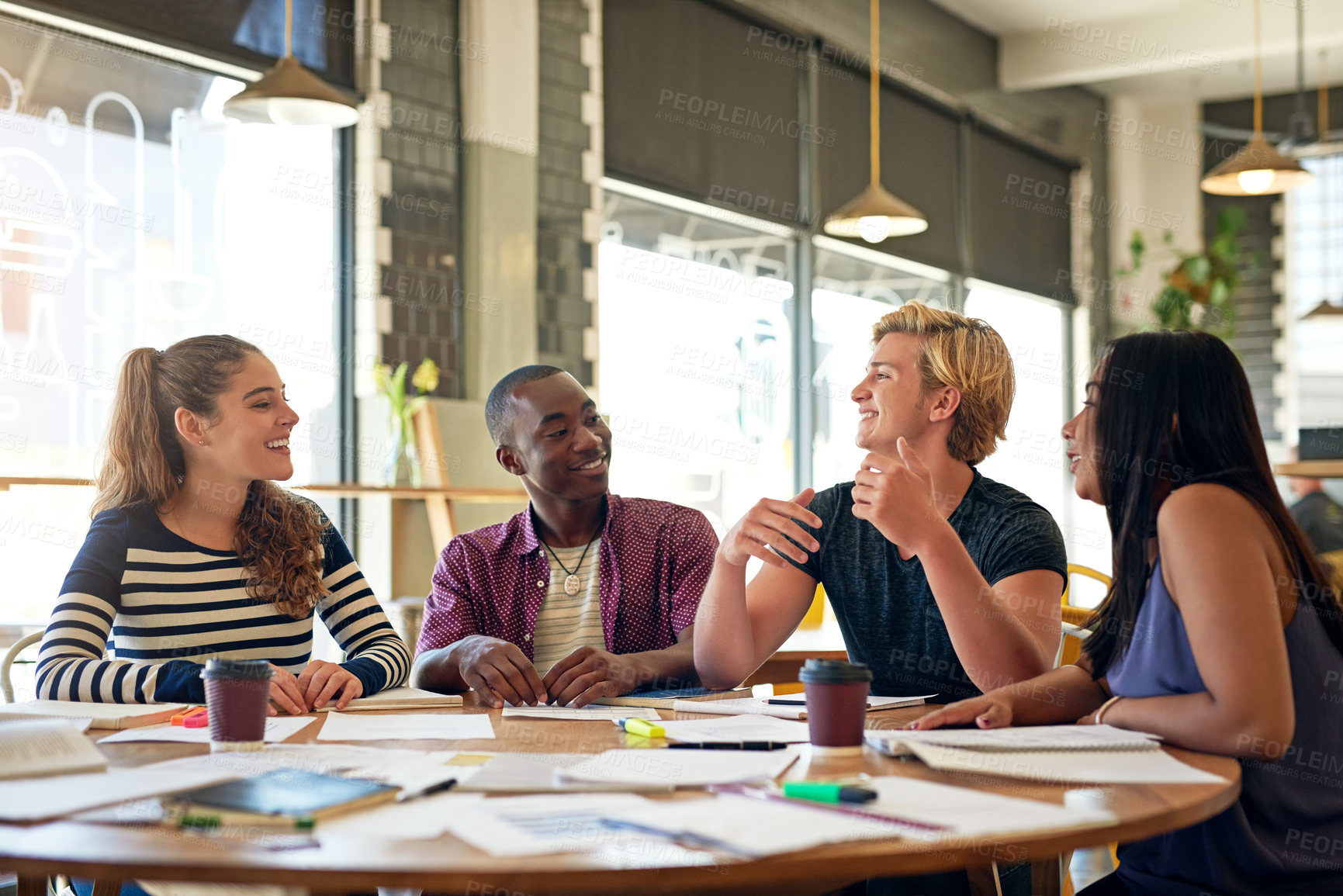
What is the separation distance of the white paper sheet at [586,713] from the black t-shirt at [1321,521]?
17.5 feet

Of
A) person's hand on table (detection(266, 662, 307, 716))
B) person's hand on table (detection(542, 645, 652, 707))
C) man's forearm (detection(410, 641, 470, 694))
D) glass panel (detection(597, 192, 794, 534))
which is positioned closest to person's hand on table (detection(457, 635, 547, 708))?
person's hand on table (detection(542, 645, 652, 707))

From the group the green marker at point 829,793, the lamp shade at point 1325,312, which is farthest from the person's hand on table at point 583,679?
the lamp shade at point 1325,312

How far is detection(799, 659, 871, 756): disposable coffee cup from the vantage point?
1317 mm

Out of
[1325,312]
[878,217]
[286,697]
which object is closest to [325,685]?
[286,697]

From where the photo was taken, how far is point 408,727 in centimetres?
154

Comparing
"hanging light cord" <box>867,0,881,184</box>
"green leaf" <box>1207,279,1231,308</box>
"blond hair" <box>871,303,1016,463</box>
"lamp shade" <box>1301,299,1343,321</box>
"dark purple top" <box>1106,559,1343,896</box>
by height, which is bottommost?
"dark purple top" <box>1106,559,1343,896</box>

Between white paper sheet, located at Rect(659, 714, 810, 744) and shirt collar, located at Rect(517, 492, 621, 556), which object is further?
shirt collar, located at Rect(517, 492, 621, 556)

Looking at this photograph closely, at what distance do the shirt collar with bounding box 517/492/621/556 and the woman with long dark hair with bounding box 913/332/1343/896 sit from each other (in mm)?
961

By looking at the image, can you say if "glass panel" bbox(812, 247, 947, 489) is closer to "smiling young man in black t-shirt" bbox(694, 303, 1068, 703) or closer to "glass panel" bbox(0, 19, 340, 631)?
"glass panel" bbox(0, 19, 340, 631)

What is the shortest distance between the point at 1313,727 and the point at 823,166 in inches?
218

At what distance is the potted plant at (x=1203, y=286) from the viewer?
7.94m

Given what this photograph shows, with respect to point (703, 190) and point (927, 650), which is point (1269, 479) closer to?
point (927, 650)

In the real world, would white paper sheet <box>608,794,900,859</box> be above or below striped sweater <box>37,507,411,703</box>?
below

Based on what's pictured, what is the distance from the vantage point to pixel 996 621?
1722 millimetres
